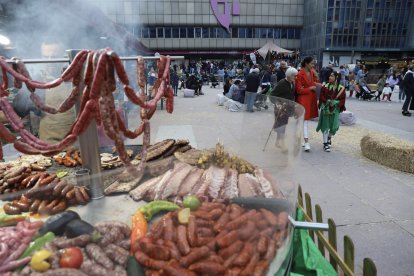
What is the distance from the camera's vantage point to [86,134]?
104 inches

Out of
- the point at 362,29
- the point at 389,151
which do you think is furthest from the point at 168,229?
the point at 362,29

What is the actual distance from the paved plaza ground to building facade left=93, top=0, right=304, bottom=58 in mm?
38044

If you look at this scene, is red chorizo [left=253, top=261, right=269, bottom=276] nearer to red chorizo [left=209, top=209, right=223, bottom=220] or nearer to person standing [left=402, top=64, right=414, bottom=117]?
red chorizo [left=209, top=209, right=223, bottom=220]

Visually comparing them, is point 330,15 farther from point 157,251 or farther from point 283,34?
point 157,251

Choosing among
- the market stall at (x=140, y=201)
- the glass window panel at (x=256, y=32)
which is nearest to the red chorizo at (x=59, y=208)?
the market stall at (x=140, y=201)

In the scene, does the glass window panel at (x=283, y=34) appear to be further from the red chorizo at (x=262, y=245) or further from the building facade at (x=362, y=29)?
the red chorizo at (x=262, y=245)

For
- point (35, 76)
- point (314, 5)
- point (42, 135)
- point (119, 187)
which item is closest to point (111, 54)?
point (119, 187)

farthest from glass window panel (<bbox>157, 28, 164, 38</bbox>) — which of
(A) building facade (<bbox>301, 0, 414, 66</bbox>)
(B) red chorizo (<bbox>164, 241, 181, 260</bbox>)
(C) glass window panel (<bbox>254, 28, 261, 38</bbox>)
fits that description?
(B) red chorizo (<bbox>164, 241, 181, 260</bbox>)

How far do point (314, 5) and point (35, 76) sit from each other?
4544cm

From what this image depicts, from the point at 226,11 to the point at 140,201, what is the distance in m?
47.1

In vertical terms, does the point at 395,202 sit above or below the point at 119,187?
below

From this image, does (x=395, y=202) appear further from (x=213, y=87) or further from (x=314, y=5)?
(x=314, y=5)

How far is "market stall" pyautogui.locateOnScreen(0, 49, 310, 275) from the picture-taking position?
5.57ft

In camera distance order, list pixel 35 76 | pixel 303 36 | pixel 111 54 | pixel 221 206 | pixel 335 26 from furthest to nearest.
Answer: pixel 303 36 < pixel 335 26 < pixel 35 76 < pixel 221 206 < pixel 111 54
